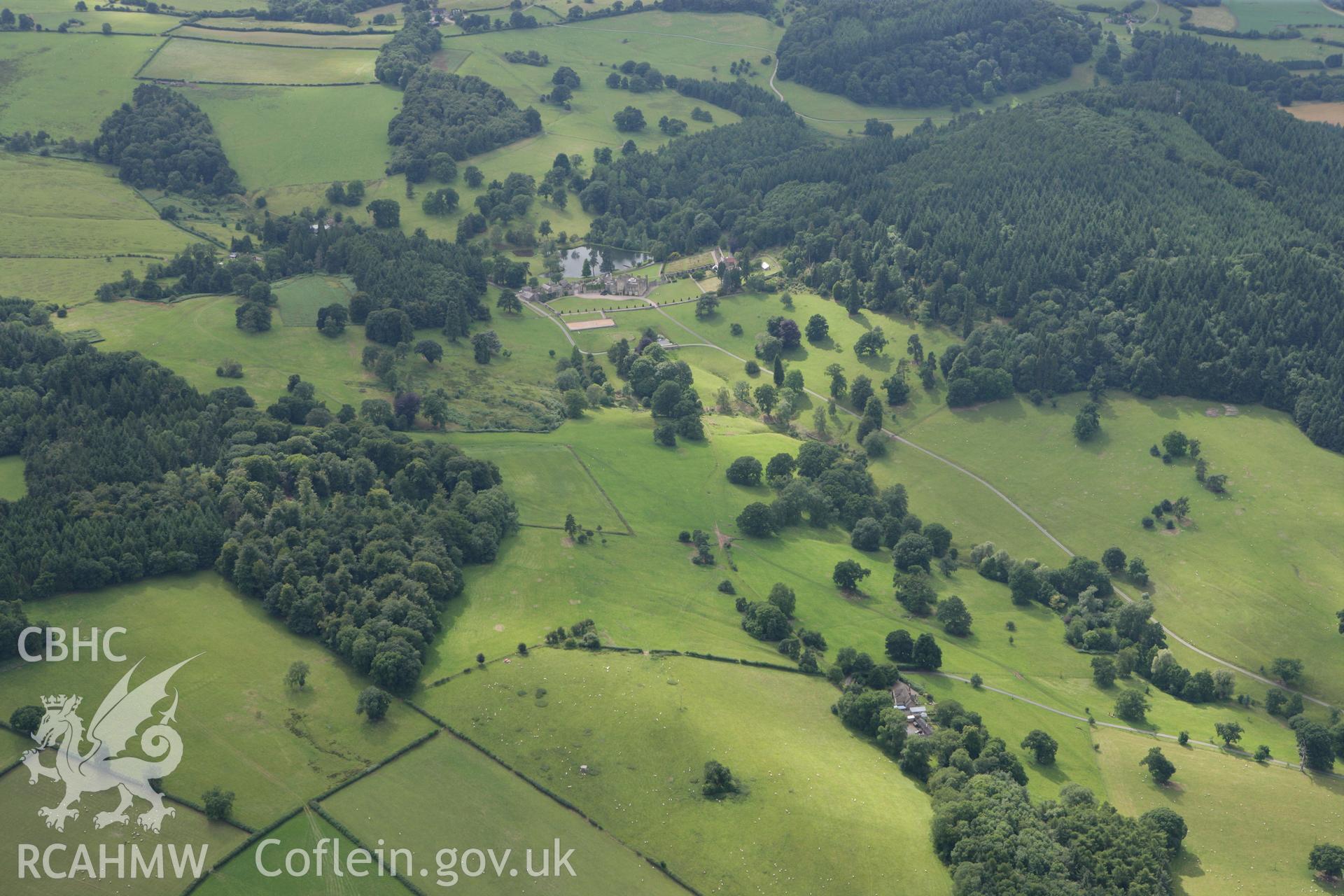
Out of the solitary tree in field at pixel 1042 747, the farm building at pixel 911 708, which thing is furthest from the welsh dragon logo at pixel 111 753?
the solitary tree in field at pixel 1042 747

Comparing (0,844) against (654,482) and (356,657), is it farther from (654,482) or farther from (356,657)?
(654,482)

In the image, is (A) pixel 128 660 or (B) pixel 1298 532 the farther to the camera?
(B) pixel 1298 532

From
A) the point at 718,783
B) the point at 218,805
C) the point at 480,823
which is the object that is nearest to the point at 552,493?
the point at 718,783

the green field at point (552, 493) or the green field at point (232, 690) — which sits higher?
the green field at point (232, 690)

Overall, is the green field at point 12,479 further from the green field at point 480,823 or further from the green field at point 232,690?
the green field at point 480,823

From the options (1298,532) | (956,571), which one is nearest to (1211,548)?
(1298,532)

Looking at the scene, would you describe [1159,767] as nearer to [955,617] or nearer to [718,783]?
[955,617]
